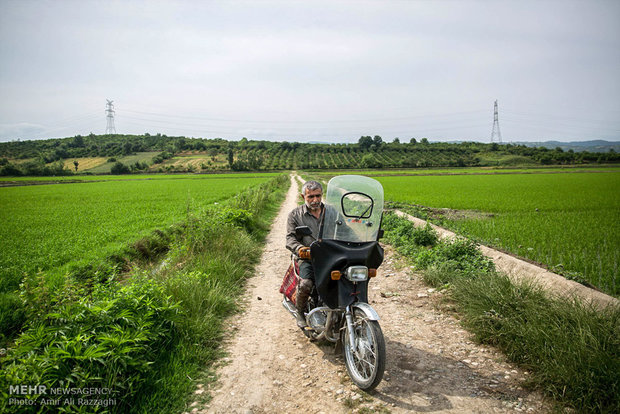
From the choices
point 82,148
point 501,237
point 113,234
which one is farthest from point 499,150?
point 82,148

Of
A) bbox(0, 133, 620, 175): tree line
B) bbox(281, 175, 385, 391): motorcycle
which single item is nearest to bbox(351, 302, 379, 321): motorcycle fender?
bbox(281, 175, 385, 391): motorcycle

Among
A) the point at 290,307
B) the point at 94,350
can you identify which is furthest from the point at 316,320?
the point at 94,350

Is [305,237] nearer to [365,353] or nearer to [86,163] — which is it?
[365,353]

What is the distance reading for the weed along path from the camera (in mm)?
2770

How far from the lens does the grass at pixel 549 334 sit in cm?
256

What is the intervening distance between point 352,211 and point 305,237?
2.72ft

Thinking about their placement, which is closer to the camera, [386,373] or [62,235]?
[386,373]

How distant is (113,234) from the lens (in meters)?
9.15

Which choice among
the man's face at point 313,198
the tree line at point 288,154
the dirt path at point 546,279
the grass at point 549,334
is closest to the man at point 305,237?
the man's face at point 313,198

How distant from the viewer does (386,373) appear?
127 inches

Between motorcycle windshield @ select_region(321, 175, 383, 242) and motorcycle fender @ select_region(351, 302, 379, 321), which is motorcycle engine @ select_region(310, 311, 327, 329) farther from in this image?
motorcycle windshield @ select_region(321, 175, 383, 242)

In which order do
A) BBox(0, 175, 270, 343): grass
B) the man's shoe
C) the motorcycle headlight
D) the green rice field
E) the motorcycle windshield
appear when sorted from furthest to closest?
1. the green rice field
2. BBox(0, 175, 270, 343): grass
3. the man's shoe
4. the motorcycle windshield
5. the motorcycle headlight

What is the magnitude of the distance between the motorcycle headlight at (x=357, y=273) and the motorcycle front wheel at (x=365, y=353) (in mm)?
328

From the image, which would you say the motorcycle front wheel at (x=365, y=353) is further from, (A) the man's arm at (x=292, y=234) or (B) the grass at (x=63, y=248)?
(B) the grass at (x=63, y=248)
